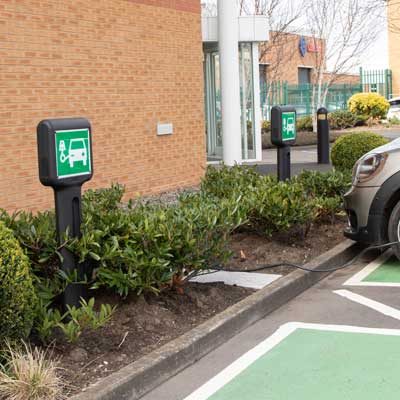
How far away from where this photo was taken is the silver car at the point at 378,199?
23.9ft

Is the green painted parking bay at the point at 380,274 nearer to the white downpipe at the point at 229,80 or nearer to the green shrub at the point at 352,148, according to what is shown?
the green shrub at the point at 352,148

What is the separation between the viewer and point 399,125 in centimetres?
3114

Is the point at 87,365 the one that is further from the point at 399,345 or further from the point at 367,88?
the point at 367,88

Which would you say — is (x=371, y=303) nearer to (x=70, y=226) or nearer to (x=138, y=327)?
(x=138, y=327)

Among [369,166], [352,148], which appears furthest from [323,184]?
[352,148]

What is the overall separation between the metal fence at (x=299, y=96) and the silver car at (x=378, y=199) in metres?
27.9

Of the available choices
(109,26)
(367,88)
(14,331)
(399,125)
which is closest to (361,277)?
(14,331)

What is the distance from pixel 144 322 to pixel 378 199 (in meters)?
3.10

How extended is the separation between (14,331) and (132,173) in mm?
8166

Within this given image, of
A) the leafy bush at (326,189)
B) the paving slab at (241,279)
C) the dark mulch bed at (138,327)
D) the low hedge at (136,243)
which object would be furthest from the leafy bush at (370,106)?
the dark mulch bed at (138,327)

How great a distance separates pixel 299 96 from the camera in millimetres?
41312

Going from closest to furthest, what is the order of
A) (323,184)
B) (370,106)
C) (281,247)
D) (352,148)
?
1. (281,247)
2. (323,184)
3. (352,148)
4. (370,106)

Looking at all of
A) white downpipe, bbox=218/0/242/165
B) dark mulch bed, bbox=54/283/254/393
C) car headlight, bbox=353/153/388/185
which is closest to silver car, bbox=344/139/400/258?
car headlight, bbox=353/153/388/185

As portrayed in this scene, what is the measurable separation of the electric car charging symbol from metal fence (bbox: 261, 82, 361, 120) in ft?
101
